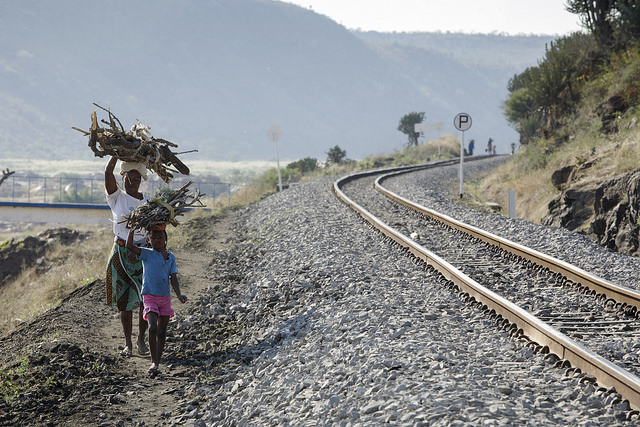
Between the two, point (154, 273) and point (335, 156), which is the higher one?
point (335, 156)

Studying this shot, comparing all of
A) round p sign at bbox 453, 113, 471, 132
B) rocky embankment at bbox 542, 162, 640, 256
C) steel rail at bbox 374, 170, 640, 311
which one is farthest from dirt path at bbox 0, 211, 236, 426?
round p sign at bbox 453, 113, 471, 132

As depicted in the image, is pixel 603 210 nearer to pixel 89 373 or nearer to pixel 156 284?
pixel 156 284

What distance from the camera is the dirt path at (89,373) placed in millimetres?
5215

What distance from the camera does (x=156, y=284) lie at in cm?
601

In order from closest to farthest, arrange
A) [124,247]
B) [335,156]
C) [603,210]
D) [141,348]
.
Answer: [124,247], [141,348], [603,210], [335,156]

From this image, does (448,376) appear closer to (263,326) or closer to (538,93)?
(263,326)

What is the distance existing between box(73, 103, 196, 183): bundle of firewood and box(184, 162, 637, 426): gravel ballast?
2112mm

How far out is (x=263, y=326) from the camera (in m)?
6.95

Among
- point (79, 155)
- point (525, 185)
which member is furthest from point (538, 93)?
point (79, 155)

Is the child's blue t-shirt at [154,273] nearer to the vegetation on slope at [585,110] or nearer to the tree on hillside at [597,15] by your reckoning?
the vegetation on slope at [585,110]

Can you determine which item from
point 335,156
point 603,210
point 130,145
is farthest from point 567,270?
point 335,156

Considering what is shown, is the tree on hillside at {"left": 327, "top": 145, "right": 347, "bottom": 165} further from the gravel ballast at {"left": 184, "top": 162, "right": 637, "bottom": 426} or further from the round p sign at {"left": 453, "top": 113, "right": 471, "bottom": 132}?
the gravel ballast at {"left": 184, "top": 162, "right": 637, "bottom": 426}

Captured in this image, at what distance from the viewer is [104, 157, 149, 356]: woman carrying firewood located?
6.30 metres

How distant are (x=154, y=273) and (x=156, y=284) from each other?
0.11 meters
